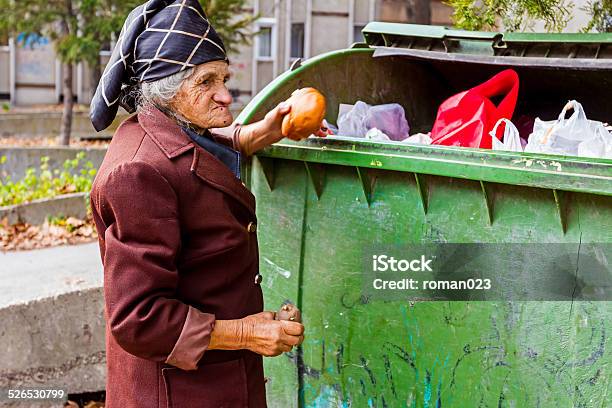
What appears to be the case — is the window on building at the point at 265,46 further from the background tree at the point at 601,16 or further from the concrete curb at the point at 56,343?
the concrete curb at the point at 56,343

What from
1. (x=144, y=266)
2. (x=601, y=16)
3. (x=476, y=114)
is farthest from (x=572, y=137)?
(x=601, y=16)

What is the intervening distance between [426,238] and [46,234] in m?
4.17

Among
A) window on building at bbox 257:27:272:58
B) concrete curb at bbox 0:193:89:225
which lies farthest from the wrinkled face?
window on building at bbox 257:27:272:58

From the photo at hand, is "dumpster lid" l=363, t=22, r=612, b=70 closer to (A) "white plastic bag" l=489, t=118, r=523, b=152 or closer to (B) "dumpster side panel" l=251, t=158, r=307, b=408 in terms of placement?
(A) "white plastic bag" l=489, t=118, r=523, b=152

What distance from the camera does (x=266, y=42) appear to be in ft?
64.6

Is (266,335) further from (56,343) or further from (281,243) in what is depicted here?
(56,343)

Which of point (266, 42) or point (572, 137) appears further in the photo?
point (266, 42)

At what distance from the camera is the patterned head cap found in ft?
7.27

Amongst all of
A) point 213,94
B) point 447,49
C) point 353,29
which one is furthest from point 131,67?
point 353,29

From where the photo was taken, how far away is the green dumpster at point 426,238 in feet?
7.55

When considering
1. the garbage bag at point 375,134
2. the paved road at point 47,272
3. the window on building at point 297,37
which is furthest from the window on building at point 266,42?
the garbage bag at point 375,134

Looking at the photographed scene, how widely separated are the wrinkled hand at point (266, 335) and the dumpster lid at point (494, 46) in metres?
1.56

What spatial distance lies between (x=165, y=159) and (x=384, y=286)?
90cm

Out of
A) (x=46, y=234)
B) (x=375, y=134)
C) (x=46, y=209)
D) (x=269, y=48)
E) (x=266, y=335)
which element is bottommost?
(x=46, y=234)
